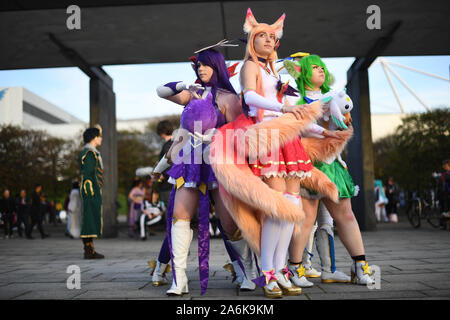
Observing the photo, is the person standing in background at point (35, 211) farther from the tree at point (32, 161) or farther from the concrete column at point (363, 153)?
the tree at point (32, 161)

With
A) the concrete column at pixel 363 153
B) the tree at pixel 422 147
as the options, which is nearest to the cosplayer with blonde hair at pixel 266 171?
the concrete column at pixel 363 153

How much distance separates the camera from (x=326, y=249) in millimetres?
3641

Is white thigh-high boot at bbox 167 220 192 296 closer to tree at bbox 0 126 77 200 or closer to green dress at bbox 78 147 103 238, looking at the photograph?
green dress at bbox 78 147 103 238

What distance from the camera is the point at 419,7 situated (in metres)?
7.41

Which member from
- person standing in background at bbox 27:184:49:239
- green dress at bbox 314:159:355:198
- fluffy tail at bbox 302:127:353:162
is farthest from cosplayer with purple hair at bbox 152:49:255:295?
person standing in background at bbox 27:184:49:239

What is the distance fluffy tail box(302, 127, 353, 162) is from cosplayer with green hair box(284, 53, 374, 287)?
7 cm

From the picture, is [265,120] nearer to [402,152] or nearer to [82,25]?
[82,25]

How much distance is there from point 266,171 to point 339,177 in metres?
0.84

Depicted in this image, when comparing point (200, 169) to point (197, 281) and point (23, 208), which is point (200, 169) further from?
point (23, 208)

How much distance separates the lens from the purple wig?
3286mm

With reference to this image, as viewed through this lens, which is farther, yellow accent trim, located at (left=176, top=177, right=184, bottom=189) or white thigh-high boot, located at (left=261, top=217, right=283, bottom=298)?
yellow accent trim, located at (left=176, top=177, right=184, bottom=189)

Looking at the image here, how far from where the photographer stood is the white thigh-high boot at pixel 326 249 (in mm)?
3600

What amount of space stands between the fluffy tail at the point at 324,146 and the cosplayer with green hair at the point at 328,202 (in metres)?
0.07
